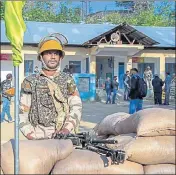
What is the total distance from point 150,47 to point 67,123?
71.5ft

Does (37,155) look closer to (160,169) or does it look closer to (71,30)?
(160,169)

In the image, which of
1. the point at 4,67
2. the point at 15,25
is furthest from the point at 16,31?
the point at 4,67

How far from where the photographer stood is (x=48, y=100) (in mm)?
2934

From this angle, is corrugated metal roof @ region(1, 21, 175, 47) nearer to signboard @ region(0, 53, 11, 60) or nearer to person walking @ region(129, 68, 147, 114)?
signboard @ region(0, 53, 11, 60)

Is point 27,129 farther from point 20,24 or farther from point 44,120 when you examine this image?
point 20,24

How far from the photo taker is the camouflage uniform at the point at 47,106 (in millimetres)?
2912

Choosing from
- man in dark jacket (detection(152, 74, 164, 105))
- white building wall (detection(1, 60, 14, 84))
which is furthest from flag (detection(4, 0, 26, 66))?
white building wall (detection(1, 60, 14, 84))

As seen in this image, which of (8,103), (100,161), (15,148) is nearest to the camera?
(15,148)

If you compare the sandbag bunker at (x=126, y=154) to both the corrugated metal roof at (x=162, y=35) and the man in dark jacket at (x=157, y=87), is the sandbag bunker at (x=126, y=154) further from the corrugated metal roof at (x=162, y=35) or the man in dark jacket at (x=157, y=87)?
the corrugated metal roof at (x=162, y=35)

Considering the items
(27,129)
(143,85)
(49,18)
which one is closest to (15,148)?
(27,129)

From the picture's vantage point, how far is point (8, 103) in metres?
11.5

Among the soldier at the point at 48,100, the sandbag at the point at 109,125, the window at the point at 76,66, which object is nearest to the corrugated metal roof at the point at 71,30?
the window at the point at 76,66

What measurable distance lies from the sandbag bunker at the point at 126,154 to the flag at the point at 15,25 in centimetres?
46

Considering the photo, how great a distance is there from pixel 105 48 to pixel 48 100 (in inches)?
794
